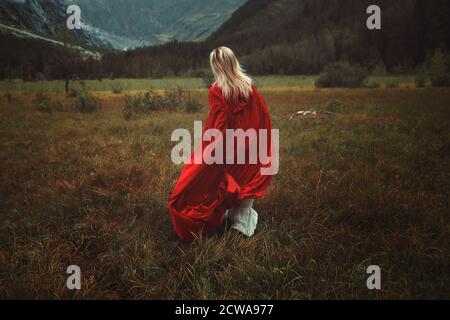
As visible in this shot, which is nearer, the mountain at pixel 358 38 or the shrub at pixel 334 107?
the shrub at pixel 334 107

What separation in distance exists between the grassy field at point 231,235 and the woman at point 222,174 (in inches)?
10.4

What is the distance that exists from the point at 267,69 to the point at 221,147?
62.2 metres

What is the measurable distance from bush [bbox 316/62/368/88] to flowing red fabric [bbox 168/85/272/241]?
30549 mm

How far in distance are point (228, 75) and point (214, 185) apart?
50.0 inches

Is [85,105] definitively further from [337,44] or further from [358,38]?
[337,44]

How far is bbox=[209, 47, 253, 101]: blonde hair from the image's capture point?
13.2 ft

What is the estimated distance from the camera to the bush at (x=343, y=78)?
1281 inches

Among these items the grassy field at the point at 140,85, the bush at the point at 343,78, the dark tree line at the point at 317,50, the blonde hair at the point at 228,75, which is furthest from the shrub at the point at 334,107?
the dark tree line at the point at 317,50

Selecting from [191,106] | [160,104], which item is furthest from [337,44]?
[160,104]

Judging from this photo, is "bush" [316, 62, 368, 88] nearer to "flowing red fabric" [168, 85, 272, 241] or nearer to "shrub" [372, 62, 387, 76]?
"shrub" [372, 62, 387, 76]

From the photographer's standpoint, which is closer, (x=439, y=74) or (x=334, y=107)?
(x=334, y=107)

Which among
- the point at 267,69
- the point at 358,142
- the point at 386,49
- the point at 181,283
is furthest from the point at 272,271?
the point at 267,69

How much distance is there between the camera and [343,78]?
33.6 metres

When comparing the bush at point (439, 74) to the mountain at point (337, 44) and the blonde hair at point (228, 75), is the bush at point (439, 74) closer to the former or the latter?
the mountain at point (337, 44)
